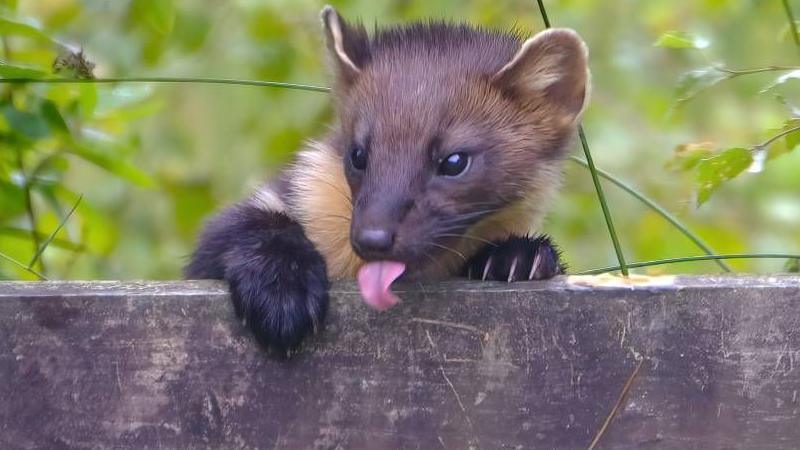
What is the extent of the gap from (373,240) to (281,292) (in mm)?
220

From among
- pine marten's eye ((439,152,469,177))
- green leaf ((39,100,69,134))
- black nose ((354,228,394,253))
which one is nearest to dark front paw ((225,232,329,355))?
black nose ((354,228,394,253))

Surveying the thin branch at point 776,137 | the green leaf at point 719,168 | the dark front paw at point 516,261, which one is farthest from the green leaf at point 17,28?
the thin branch at point 776,137

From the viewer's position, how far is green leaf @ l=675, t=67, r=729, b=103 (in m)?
2.93

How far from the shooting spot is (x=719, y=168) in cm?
274

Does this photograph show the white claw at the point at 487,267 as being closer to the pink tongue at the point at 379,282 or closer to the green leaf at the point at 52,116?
the pink tongue at the point at 379,282

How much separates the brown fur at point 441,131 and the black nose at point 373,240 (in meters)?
0.14

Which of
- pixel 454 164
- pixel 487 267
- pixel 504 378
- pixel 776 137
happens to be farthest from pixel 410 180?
pixel 776 137

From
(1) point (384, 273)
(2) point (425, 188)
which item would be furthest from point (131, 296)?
(2) point (425, 188)

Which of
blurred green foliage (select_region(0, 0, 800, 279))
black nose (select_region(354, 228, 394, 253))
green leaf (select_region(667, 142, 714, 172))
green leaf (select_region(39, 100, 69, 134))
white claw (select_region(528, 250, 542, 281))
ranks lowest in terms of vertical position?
blurred green foliage (select_region(0, 0, 800, 279))

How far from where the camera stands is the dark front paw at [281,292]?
2.44m

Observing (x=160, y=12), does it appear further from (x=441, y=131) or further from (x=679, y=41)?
(x=679, y=41)

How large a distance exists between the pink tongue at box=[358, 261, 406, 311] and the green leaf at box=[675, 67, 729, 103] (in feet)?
2.65

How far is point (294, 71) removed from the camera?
211 inches

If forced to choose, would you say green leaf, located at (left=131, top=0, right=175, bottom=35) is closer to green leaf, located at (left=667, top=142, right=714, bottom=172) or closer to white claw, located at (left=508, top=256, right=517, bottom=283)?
white claw, located at (left=508, top=256, right=517, bottom=283)
